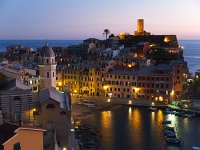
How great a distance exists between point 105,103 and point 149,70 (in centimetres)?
478

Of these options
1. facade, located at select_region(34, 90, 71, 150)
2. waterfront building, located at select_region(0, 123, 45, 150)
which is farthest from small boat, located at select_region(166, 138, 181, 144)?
waterfront building, located at select_region(0, 123, 45, 150)

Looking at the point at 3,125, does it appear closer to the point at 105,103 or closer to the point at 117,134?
the point at 117,134

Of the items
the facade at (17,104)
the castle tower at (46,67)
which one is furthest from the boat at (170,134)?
the facade at (17,104)

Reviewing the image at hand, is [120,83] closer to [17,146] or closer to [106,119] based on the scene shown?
[106,119]

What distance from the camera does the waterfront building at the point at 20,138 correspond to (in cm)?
899

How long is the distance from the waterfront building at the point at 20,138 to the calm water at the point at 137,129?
31.3 ft

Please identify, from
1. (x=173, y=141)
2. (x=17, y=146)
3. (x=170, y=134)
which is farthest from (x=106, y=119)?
(x=17, y=146)

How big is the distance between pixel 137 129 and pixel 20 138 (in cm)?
1425

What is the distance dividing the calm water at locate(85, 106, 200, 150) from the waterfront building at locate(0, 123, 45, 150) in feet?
31.3

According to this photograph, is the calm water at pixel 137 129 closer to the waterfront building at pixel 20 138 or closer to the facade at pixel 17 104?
the facade at pixel 17 104

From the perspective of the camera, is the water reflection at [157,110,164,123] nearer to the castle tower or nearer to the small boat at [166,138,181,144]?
the small boat at [166,138,181,144]

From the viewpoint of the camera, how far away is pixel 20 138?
923 cm

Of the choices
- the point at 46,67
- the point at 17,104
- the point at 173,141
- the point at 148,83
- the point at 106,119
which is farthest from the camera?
the point at 148,83

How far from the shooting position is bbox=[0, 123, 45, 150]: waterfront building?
8992mm
